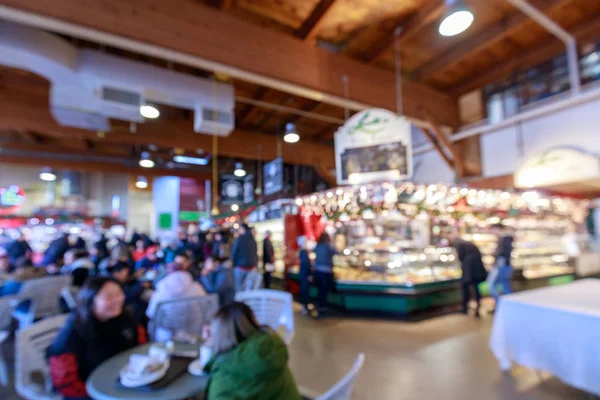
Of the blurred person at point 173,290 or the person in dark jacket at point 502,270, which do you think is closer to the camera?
the blurred person at point 173,290

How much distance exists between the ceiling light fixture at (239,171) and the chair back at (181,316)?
8.30 meters

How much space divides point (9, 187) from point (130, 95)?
13.8m

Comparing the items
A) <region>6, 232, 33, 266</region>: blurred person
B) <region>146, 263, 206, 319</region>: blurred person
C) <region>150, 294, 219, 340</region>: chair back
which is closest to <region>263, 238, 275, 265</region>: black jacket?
<region>146, 263, 206, 319</region>: blurred person

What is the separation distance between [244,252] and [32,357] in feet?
14.0

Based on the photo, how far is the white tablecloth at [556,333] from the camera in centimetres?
271

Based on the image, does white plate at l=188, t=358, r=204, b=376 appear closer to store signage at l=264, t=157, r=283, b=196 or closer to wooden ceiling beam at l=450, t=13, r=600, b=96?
store signage at l=264, t=157, r=283, b=196

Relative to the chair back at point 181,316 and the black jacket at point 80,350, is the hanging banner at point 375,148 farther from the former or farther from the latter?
the black jacket at point 80,350

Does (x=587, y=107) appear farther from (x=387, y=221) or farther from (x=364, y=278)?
(x=364, y=278)

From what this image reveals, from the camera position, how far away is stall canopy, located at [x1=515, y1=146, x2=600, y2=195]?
18.2 ft

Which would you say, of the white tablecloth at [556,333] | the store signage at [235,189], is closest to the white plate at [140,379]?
the white tablecloth at [556,333]

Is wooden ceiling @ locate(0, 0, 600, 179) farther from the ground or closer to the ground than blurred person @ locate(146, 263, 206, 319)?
farther from the ground

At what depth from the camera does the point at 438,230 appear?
782 centimetres

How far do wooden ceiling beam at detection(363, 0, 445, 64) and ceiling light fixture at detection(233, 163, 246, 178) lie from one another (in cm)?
693

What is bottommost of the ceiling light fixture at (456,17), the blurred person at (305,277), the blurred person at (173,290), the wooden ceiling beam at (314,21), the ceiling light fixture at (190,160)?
the blurred person at (305,277)
